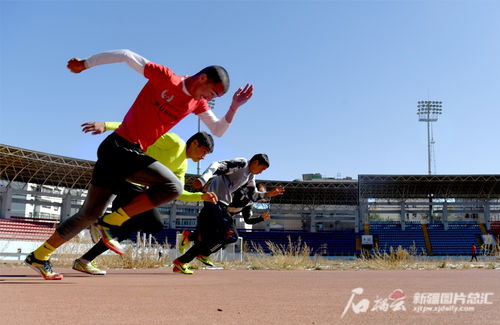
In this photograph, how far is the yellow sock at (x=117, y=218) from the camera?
3.77m

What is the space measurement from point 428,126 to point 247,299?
5723cm

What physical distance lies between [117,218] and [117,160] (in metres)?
0.58

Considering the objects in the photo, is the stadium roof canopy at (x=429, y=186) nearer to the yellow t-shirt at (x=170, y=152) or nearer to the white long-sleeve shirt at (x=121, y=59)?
the yellow t-shirt at (x=170, y=152)

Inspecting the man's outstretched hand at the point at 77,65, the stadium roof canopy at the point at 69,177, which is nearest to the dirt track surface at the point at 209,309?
the man's outstretched hand at the point at 77,65

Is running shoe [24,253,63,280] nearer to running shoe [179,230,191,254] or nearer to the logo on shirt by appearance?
the logo on shirt

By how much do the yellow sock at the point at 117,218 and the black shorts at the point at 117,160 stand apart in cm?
29

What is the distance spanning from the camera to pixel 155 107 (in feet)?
11.6

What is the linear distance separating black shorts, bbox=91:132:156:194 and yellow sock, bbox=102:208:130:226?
0.29 metres

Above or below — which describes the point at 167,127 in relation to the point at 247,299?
above

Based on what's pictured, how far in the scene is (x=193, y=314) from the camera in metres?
2.11

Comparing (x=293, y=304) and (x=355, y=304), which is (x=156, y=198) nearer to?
(x=293, y=304)

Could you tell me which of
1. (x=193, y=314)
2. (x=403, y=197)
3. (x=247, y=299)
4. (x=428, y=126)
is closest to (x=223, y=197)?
(x=247, y=299)

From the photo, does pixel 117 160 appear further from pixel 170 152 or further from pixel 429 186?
pixel 429 186

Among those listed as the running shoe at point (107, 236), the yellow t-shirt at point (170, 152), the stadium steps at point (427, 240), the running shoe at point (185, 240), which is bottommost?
the stadium steps at point (427, 240)
